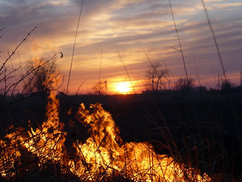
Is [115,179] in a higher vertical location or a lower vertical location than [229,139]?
higher

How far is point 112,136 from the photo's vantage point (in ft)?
14.6

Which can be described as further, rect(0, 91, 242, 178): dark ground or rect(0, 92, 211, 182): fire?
rect(0, 91, 242, 178): dark ground

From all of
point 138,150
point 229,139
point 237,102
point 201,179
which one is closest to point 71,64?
point 138,150

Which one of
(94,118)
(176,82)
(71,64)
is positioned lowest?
(94,118)

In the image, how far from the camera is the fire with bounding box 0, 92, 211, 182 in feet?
9.08

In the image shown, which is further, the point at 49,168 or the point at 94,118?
the point at 94,118

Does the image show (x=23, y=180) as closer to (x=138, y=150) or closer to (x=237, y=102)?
(x=138, y=150)

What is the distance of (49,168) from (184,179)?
1277 millimetres

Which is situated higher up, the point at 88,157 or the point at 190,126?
the point at 190,126

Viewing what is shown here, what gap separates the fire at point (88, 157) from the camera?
9.08 ft

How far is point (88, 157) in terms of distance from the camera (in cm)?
395

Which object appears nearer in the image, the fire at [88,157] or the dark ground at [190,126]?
the fire at [88,157]

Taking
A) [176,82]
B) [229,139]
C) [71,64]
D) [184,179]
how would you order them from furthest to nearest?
[229,139] → [176,82] → [71,64] → [184,179]

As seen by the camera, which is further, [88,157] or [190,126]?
[88,157]
